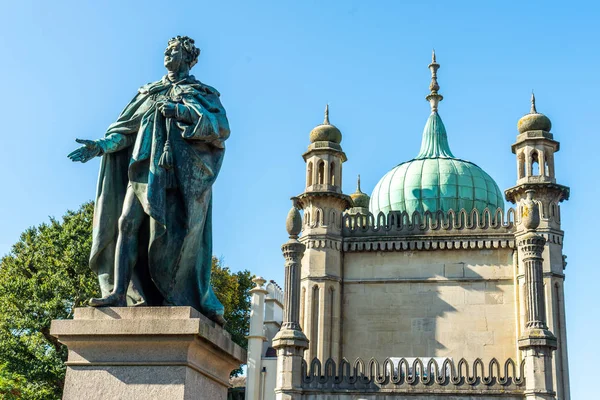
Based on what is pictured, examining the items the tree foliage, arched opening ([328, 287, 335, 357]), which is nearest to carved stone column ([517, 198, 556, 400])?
arched opening ([328, 287, 335, 357])

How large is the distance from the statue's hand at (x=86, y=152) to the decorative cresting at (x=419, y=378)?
2005 centimetres

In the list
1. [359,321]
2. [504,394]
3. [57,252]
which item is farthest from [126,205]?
[57,252]

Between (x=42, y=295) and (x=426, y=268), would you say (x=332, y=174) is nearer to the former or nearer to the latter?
(x=426, y=268)

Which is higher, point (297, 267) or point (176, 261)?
point (297, 267)

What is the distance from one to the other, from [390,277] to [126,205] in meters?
24.1

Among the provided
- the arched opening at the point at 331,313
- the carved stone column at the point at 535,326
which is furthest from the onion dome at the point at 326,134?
the carved stone column at the point at 535,326

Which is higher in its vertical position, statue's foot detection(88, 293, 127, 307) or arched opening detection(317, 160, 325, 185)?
arched opening detection(317, 160, 325, 185)

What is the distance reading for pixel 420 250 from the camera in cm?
2956

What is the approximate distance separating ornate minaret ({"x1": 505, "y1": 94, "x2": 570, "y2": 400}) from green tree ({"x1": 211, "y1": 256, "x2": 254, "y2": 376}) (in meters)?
15.1

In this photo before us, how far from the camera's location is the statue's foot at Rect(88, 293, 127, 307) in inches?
229

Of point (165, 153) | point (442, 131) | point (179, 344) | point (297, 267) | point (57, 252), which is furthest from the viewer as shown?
point (442, 131)

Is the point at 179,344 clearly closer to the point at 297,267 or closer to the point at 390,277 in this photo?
the point at 297,267

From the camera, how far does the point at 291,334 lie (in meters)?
25.5

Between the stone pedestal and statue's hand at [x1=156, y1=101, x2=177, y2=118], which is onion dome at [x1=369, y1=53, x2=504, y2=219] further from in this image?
the stone pedestal
